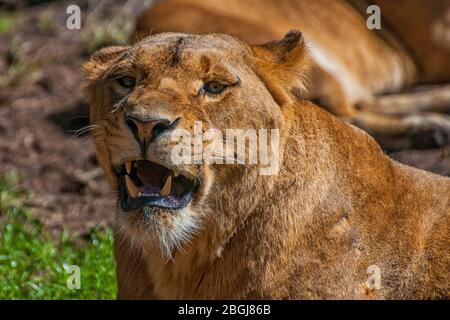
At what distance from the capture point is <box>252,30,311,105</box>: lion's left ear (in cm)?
387

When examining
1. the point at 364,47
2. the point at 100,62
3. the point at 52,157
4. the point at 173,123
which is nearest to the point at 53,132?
the point at 52,157

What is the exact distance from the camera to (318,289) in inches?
148

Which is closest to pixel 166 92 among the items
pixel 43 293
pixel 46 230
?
pixel 43 293

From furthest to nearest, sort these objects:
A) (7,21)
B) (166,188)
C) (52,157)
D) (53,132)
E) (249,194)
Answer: (7,21)
(53,132)
(52,157)
(249,194)
(166,188)

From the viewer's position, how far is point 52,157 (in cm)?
676

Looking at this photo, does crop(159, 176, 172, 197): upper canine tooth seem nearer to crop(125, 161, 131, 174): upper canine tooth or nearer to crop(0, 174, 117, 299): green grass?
crop(125, 161, 131, 174): upper canine tooth

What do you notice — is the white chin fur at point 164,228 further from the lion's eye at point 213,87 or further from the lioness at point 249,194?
the lion's eye at point 213,87

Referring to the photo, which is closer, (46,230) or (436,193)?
(436,193)

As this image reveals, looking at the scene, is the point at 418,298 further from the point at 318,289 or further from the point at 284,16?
the point at 284,16

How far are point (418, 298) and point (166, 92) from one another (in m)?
1.13

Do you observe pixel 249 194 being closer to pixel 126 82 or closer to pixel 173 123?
pixel 173 123

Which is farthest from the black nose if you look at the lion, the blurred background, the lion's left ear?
the lion

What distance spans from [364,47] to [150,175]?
4228mm

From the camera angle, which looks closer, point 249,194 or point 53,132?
point 249,194
